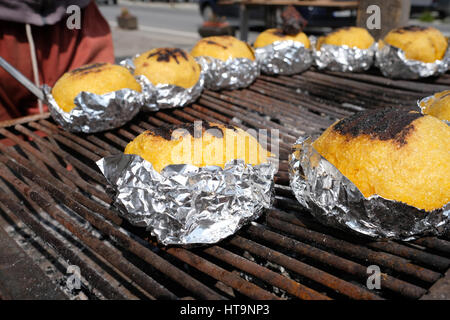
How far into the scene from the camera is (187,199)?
1405mm

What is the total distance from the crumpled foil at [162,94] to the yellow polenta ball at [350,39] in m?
1.59

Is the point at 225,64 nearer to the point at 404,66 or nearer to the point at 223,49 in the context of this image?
the point at 223,49

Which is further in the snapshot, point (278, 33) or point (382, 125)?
point (278, 33)

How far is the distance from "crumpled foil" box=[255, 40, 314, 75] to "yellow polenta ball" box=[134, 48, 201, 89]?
859 millimetres

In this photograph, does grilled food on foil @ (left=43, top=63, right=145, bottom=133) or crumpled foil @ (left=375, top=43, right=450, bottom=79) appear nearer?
grilled food on foil @ (left=43, top=63, right=145, bottom=133)

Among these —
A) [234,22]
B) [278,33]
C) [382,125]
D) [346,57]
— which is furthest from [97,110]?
[234,22]

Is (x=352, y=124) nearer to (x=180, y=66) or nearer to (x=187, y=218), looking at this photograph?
(x=187, y=218)

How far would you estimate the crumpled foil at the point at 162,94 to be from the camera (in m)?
2.71

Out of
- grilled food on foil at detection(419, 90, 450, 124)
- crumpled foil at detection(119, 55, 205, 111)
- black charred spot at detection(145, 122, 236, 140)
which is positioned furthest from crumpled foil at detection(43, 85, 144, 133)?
grilled food on foil at detection(419, 90, 450, 124)

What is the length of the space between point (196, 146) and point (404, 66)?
252cm

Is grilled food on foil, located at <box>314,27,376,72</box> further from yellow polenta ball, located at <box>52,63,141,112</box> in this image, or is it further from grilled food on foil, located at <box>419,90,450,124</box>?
yellow polenta ball, located at <box>52,63,141,112</box>

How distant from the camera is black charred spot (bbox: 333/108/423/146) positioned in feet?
4.65

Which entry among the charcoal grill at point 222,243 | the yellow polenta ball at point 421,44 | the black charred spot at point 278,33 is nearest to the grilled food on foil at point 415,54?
the yellow polenta ball at point 421,44

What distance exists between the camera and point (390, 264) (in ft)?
4.32
